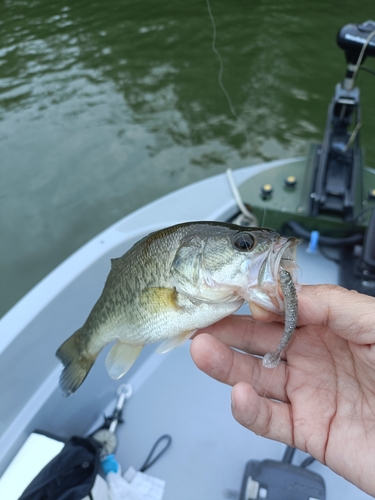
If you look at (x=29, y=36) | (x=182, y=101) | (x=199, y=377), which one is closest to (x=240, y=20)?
(x=182, y=101)

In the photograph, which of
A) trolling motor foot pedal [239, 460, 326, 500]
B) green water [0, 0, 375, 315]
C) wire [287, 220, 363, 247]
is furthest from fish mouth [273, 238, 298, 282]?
green water [0, 0, 375, 315]

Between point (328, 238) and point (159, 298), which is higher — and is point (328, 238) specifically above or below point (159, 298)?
below

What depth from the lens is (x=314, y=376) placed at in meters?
1.63

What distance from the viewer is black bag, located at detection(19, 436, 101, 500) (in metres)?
1.77

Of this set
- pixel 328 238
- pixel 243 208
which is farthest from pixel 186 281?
pixel 328 238

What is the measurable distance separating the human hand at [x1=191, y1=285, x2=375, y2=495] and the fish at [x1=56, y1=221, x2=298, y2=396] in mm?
115

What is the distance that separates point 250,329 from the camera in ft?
5.83

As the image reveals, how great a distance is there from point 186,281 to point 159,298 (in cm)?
12

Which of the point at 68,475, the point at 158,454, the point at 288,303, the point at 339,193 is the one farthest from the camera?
the point at 339,193

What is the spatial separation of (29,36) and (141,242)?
1047cm

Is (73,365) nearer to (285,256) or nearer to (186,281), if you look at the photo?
(186,281)

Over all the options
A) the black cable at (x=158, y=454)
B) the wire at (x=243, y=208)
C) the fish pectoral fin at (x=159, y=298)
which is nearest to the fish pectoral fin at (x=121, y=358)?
the fish pectoral fin at (x=159, y=298)

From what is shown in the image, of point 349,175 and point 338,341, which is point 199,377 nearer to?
point 338,341

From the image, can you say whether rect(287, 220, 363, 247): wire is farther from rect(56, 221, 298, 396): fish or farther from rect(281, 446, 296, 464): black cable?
rect(56, 221, 298, 396): fish
